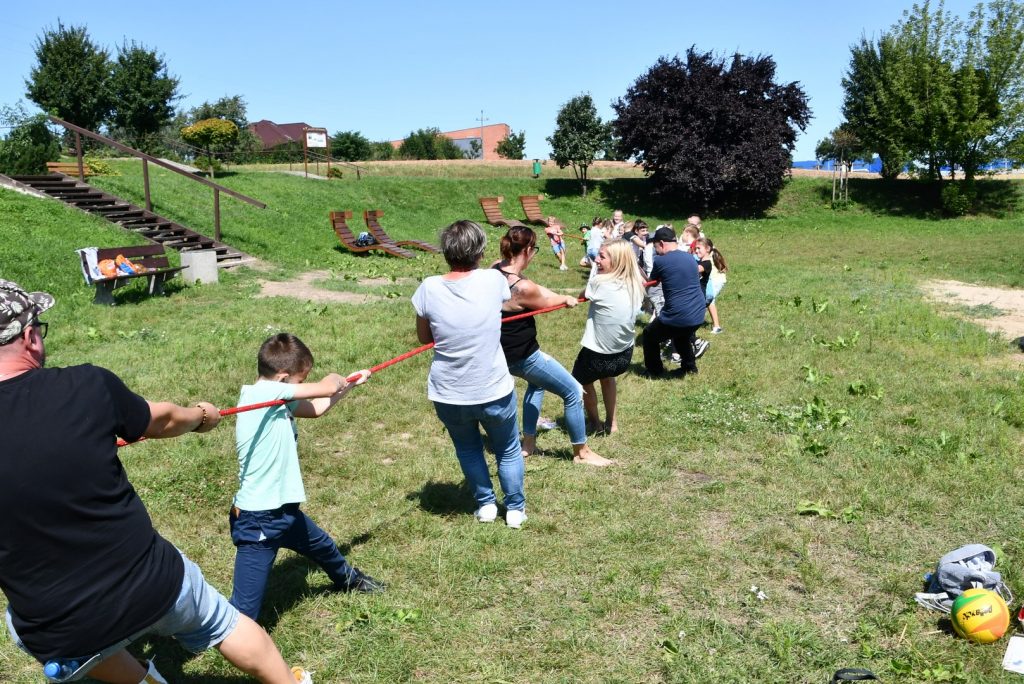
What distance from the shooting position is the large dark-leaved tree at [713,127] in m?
32.4

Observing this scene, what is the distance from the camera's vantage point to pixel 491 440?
4980 mm

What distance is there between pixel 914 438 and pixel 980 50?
1221 inches

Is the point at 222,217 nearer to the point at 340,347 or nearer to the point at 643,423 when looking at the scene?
the point at 340,347

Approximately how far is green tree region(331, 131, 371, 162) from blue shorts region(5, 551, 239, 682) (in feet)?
187

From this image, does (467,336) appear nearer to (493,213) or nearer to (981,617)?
(981,617)

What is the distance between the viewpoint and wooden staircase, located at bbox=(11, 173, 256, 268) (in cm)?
1802

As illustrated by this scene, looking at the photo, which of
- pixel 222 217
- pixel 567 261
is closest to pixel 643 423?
pixel 567 261

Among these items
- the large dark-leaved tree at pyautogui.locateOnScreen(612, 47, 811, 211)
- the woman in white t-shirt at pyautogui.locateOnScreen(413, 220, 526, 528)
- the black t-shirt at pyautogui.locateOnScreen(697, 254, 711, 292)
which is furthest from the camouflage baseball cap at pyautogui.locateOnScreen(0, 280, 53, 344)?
the large dark-leaved tree at pyautogui.locateOnScreen(612, 47, 811, 211)

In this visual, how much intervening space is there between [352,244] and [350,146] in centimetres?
4017

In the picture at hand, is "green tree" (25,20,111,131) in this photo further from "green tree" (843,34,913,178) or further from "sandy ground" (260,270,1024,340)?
"green tree" (843,34,913,178)

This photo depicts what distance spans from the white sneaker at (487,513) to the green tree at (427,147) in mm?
58083

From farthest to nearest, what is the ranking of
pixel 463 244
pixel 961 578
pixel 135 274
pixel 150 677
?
pixel 135 274 → pixel 463 244 → pixel 961 578 → pixel 150 677

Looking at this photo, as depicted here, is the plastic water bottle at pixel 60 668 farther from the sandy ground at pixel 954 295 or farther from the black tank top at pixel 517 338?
the sandy ground at pixel 954 295

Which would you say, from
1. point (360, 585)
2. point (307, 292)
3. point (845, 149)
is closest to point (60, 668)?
point (360, 585)
